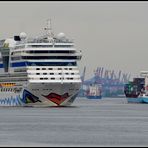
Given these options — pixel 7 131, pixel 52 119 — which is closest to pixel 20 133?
pixel 7 131

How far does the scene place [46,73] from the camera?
396ft

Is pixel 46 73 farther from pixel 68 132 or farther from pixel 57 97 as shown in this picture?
pixel 68 132

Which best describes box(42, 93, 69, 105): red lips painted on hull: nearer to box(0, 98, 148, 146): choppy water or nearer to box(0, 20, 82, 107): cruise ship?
box(0, 20, 82, 107): cruise ship

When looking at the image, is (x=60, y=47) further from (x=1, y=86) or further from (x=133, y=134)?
(x=133, y=134)

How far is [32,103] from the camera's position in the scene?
401ft

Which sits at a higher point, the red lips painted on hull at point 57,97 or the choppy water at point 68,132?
the choppy water at point 68,132

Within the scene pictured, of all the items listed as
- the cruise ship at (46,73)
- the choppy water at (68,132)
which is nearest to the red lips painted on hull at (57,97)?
the cruise ship at (46,73)

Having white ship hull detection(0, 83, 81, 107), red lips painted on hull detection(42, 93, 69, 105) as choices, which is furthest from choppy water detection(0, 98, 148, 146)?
red lips painted on hull detection(42, 93, 69, 105)

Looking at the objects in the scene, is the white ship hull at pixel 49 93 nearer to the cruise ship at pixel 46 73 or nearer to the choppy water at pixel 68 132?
the cruise ship at pixel 46 73

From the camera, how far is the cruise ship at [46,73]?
120188mm

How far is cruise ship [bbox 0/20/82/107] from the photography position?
4732 inches

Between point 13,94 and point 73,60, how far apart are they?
10.4 metres

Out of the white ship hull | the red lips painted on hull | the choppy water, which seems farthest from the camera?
the red lips painted on hull

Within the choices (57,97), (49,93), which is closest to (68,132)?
(49,93)
